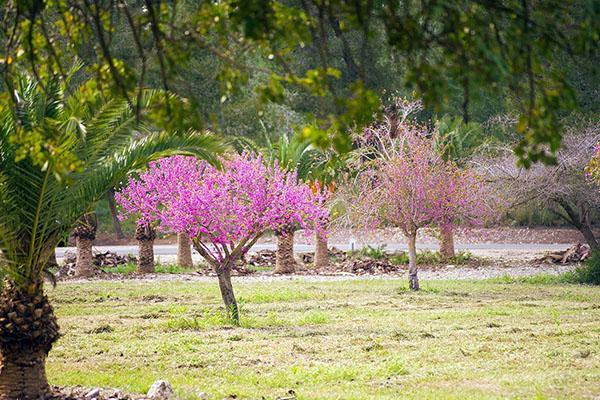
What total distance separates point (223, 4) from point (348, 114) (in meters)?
1.02

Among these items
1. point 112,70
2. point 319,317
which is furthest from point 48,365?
point 112,70

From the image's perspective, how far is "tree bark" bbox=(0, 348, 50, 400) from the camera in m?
9.29

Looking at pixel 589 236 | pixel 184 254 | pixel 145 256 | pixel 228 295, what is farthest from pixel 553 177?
pixel 228 295

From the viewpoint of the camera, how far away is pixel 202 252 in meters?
14.5

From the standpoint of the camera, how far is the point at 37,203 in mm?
9039

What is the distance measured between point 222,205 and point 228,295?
4.39 ft

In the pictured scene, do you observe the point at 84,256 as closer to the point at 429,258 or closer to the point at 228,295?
the point at 429,258

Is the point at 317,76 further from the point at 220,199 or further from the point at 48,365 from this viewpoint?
the point at 220,199

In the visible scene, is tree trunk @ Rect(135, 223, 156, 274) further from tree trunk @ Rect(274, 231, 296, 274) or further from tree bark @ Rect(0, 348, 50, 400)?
tree bark @ Rect(0, 348, 50, 400)

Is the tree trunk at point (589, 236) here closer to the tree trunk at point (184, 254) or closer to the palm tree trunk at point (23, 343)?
the tree trunk at point (184, 254)

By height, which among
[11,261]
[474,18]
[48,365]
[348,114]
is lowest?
[48,365]

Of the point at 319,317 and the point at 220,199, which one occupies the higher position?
the point at 220,199

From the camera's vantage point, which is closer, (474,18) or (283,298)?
(474,18)

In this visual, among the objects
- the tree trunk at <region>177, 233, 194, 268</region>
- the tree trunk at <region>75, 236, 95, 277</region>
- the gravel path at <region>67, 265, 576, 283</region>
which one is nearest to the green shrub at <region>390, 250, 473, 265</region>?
the gravel path at <region>67, 265, 576, 283</region>
